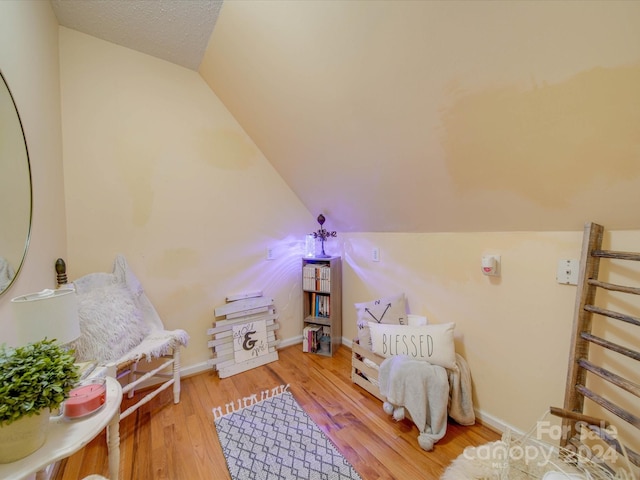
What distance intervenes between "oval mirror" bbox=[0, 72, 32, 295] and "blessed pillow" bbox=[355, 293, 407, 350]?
6.21 ft

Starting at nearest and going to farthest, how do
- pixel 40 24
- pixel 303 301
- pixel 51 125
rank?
1. pixel 40 24
2. pixel 51 125
3. pixel 303 301

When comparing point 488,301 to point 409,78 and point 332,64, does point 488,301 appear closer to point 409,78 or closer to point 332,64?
point 409,78

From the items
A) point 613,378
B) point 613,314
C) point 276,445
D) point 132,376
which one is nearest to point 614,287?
point 613,314

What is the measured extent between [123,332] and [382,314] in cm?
175

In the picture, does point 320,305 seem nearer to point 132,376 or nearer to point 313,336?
point 313,336

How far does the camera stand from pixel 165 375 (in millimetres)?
2027

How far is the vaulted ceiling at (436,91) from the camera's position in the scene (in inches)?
35.2

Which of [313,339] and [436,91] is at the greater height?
[436,91]

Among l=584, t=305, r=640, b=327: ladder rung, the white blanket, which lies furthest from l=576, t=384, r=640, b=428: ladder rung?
the white blanket

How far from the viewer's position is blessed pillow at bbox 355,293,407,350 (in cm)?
204

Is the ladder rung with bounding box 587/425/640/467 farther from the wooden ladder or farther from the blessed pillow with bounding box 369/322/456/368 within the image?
the blessed pillow with bounding box 369/322/456/368

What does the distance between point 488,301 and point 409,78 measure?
4.44 feet

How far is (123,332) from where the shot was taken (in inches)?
64.6

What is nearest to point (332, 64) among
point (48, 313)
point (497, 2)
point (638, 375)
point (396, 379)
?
point (497, 2)
